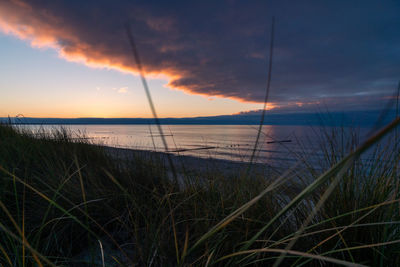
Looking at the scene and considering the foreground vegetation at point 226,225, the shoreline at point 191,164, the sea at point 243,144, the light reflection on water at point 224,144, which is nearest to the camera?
the foreground vegetation at point 226,225

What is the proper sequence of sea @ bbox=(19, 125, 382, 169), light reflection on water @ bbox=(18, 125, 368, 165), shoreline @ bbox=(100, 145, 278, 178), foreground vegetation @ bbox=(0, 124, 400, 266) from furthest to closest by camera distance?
1. light reflection on water @ bbox=(18, 125, 368, 165)
2. shoreline @ bbox=(100, 145, 278, 178)
3. sea @ bbox=(19, 125, 382, 169)
4. foreground vegetation @ bbox=(0, 124, 400, 266)

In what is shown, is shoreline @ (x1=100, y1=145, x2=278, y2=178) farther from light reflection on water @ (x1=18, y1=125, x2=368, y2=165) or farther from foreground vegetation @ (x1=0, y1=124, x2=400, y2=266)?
foreground vegetation @ (x1=0, y1=124, x2=400, y2=266)

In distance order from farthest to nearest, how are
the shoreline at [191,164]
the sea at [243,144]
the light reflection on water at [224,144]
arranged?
1. the light reflection on water at [224,144]
2. the shoreline at [191,164]
3. the sea at [243,144]

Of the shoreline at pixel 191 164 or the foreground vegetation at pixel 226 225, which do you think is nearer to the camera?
the foreground vegetation at pixel 226 225

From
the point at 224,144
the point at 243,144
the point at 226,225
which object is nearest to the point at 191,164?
the point at 226,225

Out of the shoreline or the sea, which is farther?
the shoreline

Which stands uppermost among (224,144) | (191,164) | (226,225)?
(226,225)

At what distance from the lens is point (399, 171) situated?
4.71 feet

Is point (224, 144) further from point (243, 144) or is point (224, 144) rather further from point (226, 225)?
point (226, 225)

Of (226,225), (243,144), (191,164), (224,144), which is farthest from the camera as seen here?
(224,144)

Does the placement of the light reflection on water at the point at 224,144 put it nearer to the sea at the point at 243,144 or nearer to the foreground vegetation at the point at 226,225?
the sea at the point at 243,144

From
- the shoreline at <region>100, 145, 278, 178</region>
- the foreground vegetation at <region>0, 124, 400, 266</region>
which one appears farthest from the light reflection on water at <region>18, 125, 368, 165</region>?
the foreground vegetation at <region>0, 124, 400, 266</region>

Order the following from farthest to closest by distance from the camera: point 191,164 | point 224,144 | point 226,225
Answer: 1. point 224,144
2. point 191,164
3. point 226,225

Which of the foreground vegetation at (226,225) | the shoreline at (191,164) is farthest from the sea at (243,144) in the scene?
the foreground vegetation at (226,225)
